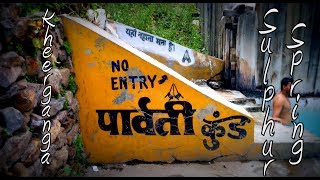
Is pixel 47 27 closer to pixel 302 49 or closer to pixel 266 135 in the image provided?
pixel 266 135

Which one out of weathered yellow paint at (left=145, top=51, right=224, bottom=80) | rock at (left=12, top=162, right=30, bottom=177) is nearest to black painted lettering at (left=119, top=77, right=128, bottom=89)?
rock at (left=12, top=162, right=30, bottom=177)

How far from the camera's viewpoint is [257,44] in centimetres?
738

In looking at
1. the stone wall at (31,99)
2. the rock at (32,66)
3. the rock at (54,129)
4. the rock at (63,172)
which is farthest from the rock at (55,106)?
the rock at (63,172)

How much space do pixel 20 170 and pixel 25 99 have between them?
0.78 meters

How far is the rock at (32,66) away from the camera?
134 inches

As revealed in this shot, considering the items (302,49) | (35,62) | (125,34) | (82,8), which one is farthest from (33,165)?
(302,49)

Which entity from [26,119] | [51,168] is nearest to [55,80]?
[26,119]

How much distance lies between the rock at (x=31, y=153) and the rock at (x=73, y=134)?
85 centimetres

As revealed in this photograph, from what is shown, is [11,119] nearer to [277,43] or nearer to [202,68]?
[277,43]

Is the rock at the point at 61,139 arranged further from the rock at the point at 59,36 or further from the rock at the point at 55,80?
the rock at the point at 59,36

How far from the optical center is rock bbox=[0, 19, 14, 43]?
Answer: 115 inches

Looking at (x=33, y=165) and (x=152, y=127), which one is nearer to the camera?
(x=33, y=165)

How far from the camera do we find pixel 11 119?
292 cm

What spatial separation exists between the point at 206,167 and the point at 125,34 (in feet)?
16.9
